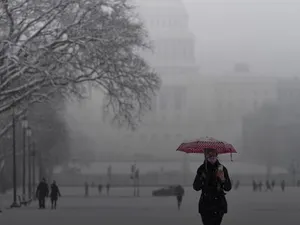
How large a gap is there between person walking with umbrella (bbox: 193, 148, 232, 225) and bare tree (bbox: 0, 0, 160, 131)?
876 inches

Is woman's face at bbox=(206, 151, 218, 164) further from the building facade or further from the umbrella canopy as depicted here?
the building facade

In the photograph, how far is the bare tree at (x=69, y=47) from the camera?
117 ft

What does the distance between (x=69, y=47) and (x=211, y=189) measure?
27556 millimetres

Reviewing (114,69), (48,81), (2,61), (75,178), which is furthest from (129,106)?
(75,178)

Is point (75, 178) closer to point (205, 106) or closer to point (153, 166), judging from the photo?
point (153, 166)

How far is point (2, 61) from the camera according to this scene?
118 feet

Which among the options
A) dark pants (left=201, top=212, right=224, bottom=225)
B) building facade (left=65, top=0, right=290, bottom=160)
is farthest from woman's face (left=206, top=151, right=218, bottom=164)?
building facade (left=65, top=0, right=290, bottom=160)

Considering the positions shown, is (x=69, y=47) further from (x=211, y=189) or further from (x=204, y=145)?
(x=211, y=189)

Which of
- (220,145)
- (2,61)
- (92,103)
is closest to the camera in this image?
(220,145)

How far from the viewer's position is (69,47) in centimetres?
3844

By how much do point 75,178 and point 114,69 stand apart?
134 ft

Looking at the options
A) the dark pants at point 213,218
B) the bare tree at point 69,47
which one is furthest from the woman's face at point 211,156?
the bare tree at point 69,47

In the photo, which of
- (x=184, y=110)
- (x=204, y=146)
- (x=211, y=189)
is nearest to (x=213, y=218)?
(x=211, y=189)

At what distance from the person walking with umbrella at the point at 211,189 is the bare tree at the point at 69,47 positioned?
2225 centimetres
